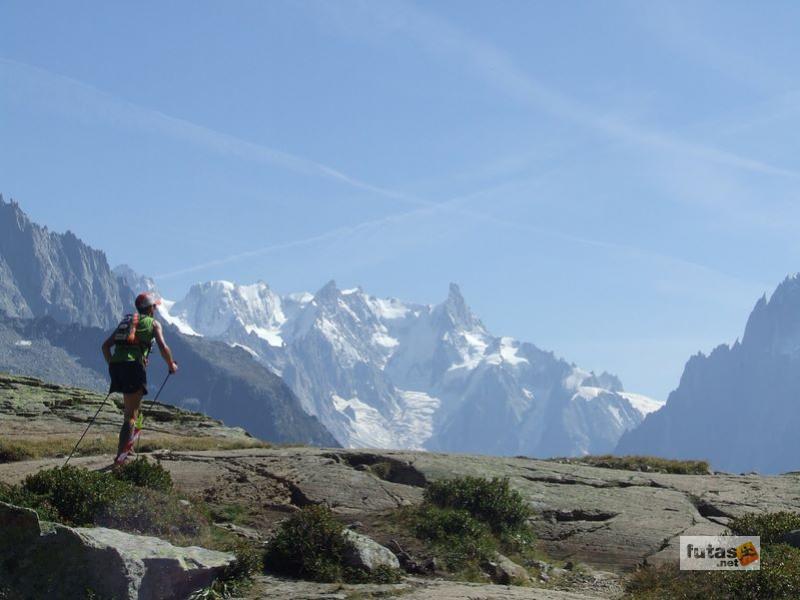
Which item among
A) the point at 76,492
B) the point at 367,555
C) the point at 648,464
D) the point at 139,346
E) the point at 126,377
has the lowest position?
the point at 367,555

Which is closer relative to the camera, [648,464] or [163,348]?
[163,348]

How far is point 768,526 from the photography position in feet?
59.4

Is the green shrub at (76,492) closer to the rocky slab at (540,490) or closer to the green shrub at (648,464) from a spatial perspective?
the rocky slab at (540,490)

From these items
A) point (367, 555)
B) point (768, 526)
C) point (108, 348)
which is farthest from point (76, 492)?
point (768, 526)

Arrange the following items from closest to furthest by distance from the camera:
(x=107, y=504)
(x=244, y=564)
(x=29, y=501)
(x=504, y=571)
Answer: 1. (x=244, y=564)
2. (x=29, y=501)
3. (x=107, y=504)
4. (x=504, y=571)

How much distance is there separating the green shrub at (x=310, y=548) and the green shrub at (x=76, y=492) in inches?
105

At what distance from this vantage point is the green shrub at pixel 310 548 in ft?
47.8

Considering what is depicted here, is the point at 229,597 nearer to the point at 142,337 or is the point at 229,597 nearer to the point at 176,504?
the point at 176,504

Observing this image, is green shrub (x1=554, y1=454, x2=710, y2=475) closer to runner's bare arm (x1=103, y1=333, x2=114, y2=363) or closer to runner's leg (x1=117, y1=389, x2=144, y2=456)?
runner's leg (x1=117, y1=389, x2=144, y2=456)

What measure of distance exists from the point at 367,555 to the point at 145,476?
15.2 ft

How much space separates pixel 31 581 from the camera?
12.8 m

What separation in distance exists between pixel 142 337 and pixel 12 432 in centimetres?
1105

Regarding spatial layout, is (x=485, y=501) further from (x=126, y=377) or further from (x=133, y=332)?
(x=133, y=332)

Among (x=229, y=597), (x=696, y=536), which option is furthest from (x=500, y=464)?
(x=229, y=597)
